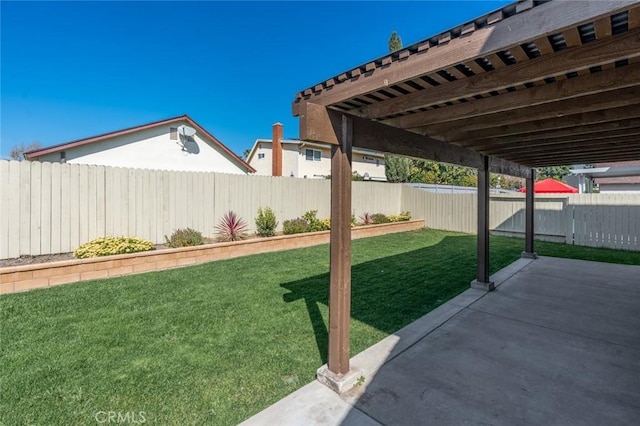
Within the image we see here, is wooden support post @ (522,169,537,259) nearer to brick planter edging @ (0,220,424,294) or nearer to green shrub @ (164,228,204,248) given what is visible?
brick planter edging @ (0,220,424,294)

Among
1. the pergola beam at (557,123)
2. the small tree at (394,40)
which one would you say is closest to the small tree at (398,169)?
the small tree at (394,40)

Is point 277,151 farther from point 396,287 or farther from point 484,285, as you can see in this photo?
point 484,285

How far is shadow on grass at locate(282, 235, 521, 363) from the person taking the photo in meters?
4.06

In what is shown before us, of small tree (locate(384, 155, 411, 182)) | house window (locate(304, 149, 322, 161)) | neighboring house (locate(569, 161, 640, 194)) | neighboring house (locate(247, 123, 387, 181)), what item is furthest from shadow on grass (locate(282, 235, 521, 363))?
house window (locate(304, 149, 322, 161))

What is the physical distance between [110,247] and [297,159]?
16.9 metres

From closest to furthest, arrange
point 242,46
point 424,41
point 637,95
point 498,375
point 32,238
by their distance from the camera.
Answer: point 424,41
point 637,95
point 498,375
point 32,238
point 242,46

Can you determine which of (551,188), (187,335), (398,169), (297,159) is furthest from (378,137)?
(398,169)

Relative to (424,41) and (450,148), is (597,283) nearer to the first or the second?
(450,148)

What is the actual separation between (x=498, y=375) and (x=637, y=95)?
8.61ft

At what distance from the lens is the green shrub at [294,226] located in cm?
984

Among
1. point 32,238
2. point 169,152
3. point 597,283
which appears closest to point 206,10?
point 169,152

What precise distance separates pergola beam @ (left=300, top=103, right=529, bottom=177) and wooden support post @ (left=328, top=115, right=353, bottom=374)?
0.12m

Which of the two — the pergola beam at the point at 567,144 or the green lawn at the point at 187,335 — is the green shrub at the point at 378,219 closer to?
the green lawn at the point at 187,335

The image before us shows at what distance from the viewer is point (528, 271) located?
6516 millimetres
